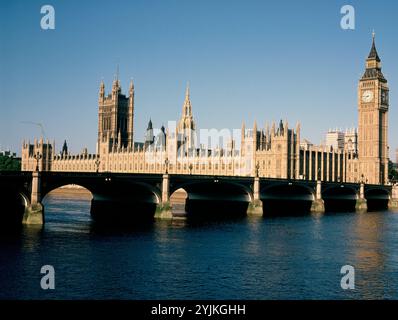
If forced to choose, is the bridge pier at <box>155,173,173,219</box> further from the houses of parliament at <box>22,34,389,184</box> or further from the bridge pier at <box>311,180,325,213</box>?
the houses of parliament at <box>22,34,389,184</box>

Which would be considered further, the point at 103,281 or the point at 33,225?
the point at 33,225

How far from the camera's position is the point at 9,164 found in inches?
7003

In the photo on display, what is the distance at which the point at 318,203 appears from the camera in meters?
98.9

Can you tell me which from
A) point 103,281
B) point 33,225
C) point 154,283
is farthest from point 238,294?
point 33,225

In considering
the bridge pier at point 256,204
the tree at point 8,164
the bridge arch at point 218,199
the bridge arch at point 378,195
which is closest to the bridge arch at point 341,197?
the bridge arch at point 378,195

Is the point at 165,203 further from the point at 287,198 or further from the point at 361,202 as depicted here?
the point at 361,202

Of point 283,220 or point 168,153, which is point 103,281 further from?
point 168,153

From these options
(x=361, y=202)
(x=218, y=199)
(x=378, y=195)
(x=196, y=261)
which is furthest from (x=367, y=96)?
(x=196, y=261)

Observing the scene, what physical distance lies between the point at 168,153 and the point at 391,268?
397 feet

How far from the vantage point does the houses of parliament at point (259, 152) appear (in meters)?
134

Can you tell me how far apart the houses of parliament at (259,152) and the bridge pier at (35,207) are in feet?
231

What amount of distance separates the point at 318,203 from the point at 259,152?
38.4 meters

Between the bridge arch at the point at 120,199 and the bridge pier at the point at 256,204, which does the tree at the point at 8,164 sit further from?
the bridge pier at the point at 256,204

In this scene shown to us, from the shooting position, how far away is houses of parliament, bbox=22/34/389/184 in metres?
134
